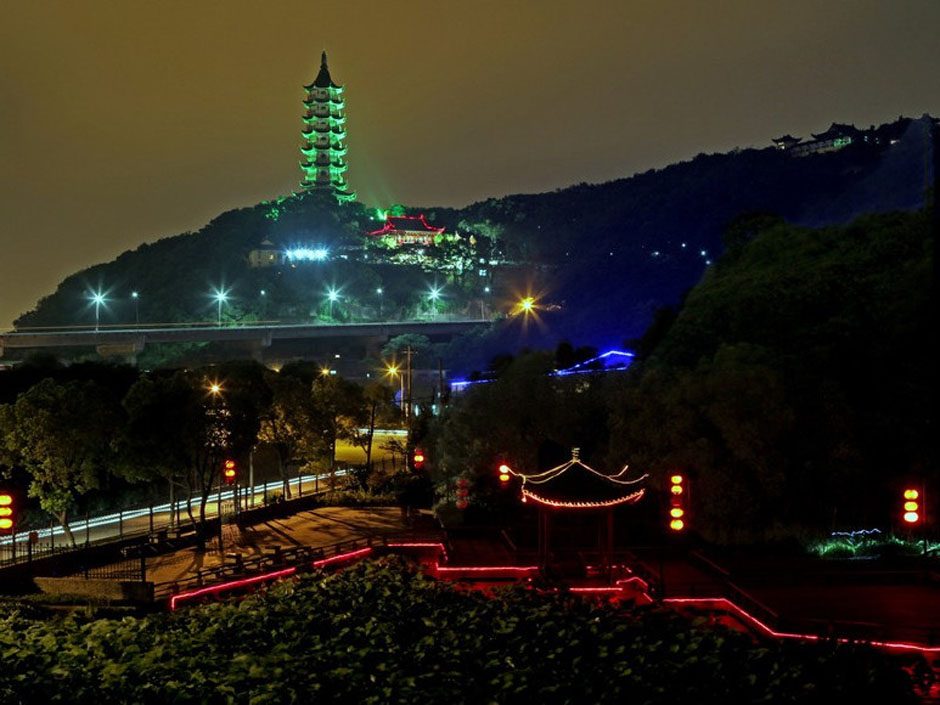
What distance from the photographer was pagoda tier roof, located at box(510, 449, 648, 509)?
835 inches

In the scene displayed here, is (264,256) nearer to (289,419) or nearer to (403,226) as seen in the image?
(403,226)

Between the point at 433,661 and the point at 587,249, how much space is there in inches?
6274

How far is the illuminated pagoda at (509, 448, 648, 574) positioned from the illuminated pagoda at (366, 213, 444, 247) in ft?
514

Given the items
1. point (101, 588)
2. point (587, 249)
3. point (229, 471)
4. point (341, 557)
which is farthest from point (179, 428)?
point (587, 249)

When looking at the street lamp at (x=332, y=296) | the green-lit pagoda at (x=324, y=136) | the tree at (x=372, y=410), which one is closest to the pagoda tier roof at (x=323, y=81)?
the green-lit pagoda at (x=324, y=136)

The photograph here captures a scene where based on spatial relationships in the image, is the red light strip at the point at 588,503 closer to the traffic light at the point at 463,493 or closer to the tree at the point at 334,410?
the traffic light at the point at 463,493

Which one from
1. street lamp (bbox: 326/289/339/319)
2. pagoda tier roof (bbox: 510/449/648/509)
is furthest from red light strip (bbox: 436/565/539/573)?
street lamp (bbox: 326/289/339/319)

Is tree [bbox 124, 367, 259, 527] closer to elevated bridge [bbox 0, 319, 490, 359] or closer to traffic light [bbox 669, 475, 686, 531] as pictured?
traffic light [bbox 669, 475, 686, 531]

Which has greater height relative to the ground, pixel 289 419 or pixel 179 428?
pixel 179 428

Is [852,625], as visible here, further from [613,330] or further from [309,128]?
[309,128]

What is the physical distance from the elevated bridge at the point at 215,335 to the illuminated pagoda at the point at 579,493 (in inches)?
2909

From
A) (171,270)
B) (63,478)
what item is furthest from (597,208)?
(63,478)

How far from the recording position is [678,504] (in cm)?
1784

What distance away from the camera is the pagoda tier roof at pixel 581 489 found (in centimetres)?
2120
